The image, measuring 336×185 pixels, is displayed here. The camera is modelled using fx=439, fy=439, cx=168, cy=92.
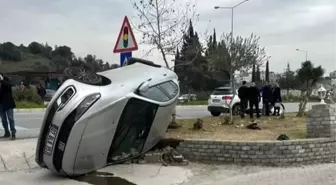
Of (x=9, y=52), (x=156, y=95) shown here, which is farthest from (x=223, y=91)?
(x=9, y=52)

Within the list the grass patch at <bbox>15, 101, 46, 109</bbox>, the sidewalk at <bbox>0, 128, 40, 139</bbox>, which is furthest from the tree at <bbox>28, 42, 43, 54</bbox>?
the sidewalk at <bbox>0, 128, 40, 139</bbox>

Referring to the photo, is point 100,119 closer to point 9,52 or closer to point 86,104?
point 86,104

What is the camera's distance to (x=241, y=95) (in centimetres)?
1673

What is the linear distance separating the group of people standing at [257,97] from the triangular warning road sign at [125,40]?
7770 mm

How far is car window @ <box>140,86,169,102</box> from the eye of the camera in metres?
8.34

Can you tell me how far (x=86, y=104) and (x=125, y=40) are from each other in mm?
2157

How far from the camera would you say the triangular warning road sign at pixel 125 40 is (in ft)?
29.2

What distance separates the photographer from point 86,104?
7379 mm

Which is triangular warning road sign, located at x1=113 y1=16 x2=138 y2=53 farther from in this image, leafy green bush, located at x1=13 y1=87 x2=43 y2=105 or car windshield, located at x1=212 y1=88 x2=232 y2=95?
leafy green bush, located at x1=13 y1=87 x2=43 y2=105

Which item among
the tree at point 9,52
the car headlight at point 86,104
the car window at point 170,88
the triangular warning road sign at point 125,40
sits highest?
the tree at point 9,52

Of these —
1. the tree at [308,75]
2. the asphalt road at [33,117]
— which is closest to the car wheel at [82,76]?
the asphalt road at [33,117]

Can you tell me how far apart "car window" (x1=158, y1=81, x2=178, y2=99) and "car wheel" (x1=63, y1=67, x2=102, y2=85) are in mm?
1320

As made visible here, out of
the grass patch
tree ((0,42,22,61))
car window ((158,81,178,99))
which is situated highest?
tree ((0,42,22,61))

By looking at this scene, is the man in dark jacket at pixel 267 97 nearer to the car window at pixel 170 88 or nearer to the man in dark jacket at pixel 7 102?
the car window at pixel 170 88
